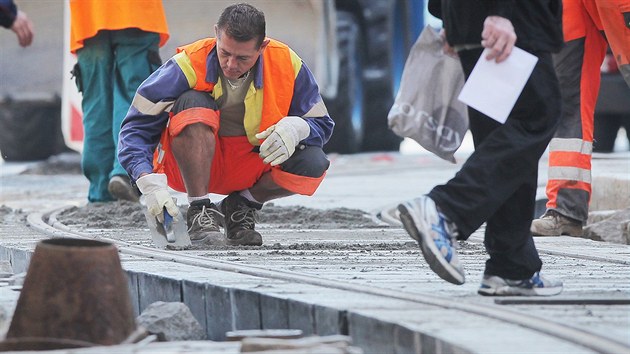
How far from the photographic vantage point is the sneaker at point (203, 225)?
577 centimetres

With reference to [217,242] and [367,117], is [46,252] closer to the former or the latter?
[217,242]

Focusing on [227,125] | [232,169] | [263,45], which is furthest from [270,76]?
[232,169]

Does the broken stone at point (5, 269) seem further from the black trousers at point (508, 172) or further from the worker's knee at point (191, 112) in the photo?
the black trousers at point (508, 172)

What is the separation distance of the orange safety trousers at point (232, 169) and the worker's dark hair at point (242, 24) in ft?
1.25

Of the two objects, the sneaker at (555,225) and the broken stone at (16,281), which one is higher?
the broken stone at (16,281)

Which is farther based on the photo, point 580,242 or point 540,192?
point 540,192

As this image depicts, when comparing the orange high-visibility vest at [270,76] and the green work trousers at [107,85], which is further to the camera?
the green work trousers at [107,85]

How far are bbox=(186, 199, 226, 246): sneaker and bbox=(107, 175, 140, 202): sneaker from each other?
170cm

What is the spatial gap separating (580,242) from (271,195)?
1388mm

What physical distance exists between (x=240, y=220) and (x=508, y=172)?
211cm

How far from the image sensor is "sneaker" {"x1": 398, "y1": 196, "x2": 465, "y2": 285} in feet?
12.9

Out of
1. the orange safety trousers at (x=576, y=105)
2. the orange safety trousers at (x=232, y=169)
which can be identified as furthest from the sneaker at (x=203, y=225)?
the orange safety trousers at (x=576, y=105)

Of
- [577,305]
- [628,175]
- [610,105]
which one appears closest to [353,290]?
[577,305]

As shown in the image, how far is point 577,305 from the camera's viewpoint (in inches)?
156
